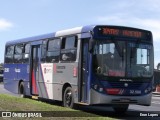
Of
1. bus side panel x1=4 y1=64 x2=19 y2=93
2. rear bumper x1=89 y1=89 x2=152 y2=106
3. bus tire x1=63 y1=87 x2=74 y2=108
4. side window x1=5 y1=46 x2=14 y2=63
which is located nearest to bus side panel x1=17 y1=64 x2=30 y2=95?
bus side panel x1=4 y1=64 x2=19 y2=93

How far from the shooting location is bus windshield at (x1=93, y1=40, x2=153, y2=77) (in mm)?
15203

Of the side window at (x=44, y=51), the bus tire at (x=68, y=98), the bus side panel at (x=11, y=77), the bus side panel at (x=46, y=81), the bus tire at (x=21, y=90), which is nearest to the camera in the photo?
the bus tire at (x=68, y=98)

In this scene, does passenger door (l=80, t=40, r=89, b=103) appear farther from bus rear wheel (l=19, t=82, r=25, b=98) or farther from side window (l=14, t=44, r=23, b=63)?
side window (l=14, t=44, r=23, b=63)

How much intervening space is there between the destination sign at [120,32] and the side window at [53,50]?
3217 mm

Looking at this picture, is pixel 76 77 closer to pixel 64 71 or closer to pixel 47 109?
pixel 64 71

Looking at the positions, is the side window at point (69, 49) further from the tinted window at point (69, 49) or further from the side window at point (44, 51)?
the side window at point (44, 51)

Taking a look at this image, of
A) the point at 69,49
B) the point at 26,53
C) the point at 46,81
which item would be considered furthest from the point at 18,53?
the point at 69,49

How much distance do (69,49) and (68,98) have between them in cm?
198

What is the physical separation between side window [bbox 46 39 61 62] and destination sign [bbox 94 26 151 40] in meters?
3.22

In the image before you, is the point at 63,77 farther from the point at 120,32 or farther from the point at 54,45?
the point at 120,32

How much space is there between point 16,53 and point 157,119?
11243mm

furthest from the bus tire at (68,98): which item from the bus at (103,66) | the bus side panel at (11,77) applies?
the bus side panel at (11,77)

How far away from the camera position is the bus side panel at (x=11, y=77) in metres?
23.8

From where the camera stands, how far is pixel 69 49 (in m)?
17.2
